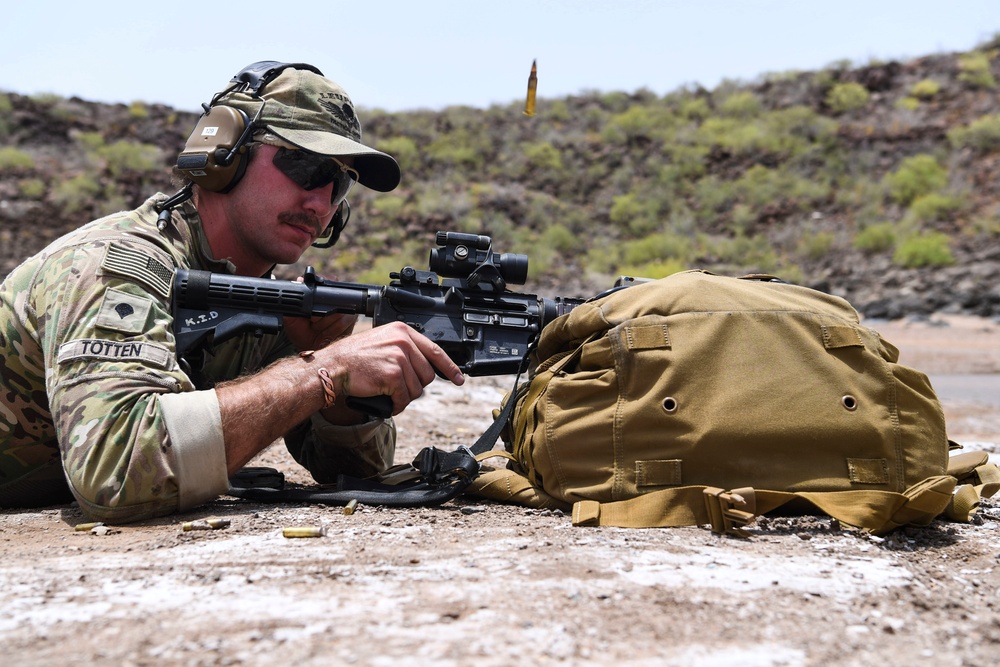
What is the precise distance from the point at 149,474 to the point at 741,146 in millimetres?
23252

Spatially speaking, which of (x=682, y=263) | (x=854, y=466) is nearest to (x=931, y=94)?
(x=682, y=263)

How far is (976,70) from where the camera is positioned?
934 inches

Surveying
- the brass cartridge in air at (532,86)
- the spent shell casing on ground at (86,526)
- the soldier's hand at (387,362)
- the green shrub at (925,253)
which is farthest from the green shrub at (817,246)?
the spent shell casing on ground at (86,526)

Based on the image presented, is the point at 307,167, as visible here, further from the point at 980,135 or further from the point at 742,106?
the point at 742,106

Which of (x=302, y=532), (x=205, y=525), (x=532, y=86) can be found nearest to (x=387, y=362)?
(x=302, y=532)

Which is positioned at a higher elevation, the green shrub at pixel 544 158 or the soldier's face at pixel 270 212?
the green shrub at pixel 544 158

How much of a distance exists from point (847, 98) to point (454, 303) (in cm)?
2450

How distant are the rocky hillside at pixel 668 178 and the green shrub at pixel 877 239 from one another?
0.13ft

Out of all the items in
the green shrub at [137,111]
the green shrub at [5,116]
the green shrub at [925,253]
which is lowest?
the green shrub at [925,253]

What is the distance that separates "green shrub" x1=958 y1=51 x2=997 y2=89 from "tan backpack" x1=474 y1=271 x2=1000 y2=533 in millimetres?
24594

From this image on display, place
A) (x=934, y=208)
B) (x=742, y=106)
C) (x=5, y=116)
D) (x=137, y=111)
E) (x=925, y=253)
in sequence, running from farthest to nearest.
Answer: (x=742, y=106) < (x=137, y=111) < (x=5, y=116) < (x=934, y=208) < (x=925, y=253)

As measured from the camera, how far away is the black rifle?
10.0ft

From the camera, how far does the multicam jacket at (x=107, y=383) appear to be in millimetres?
2479

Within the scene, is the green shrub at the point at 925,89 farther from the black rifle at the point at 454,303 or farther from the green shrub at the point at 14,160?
the black rifle at the point at 454,303
